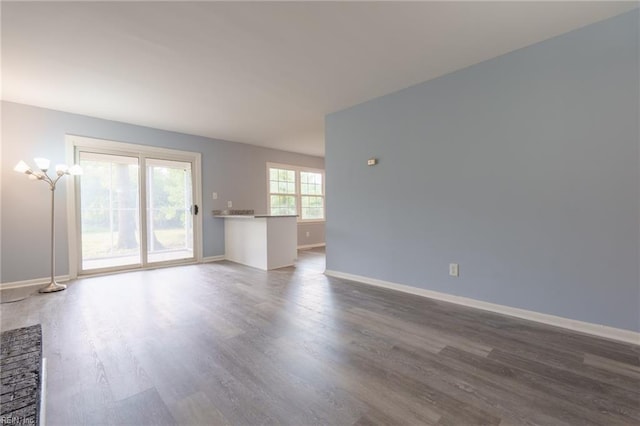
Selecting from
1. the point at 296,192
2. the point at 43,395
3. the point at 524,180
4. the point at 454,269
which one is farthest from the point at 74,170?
the point at 524,180

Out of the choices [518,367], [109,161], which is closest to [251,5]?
[518,367]

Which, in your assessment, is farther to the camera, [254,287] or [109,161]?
[109,161]

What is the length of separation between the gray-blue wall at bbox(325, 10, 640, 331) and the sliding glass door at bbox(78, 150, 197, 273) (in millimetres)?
3632

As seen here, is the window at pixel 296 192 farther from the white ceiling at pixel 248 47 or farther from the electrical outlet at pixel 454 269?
the electrical outlet at pixel 454 269

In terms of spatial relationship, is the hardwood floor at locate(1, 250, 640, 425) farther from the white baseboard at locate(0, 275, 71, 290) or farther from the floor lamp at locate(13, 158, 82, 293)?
the white baseboard at locate(0, 275, 71, 290)

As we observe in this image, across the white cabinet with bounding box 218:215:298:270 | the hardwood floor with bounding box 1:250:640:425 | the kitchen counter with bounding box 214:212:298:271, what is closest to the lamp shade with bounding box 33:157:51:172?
the hardwood floor with bounding box 1:250:640:425

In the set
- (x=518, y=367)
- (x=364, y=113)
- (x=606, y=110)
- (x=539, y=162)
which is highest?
(x=364, y=113)

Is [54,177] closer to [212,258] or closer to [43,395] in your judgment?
[212,258]

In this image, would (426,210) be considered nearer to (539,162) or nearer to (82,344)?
(539,162)

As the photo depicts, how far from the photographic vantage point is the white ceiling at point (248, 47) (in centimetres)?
201

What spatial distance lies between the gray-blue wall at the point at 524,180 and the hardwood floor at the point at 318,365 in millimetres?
422

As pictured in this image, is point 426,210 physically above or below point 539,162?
below

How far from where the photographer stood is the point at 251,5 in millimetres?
1941

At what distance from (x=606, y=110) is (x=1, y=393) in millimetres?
4335
